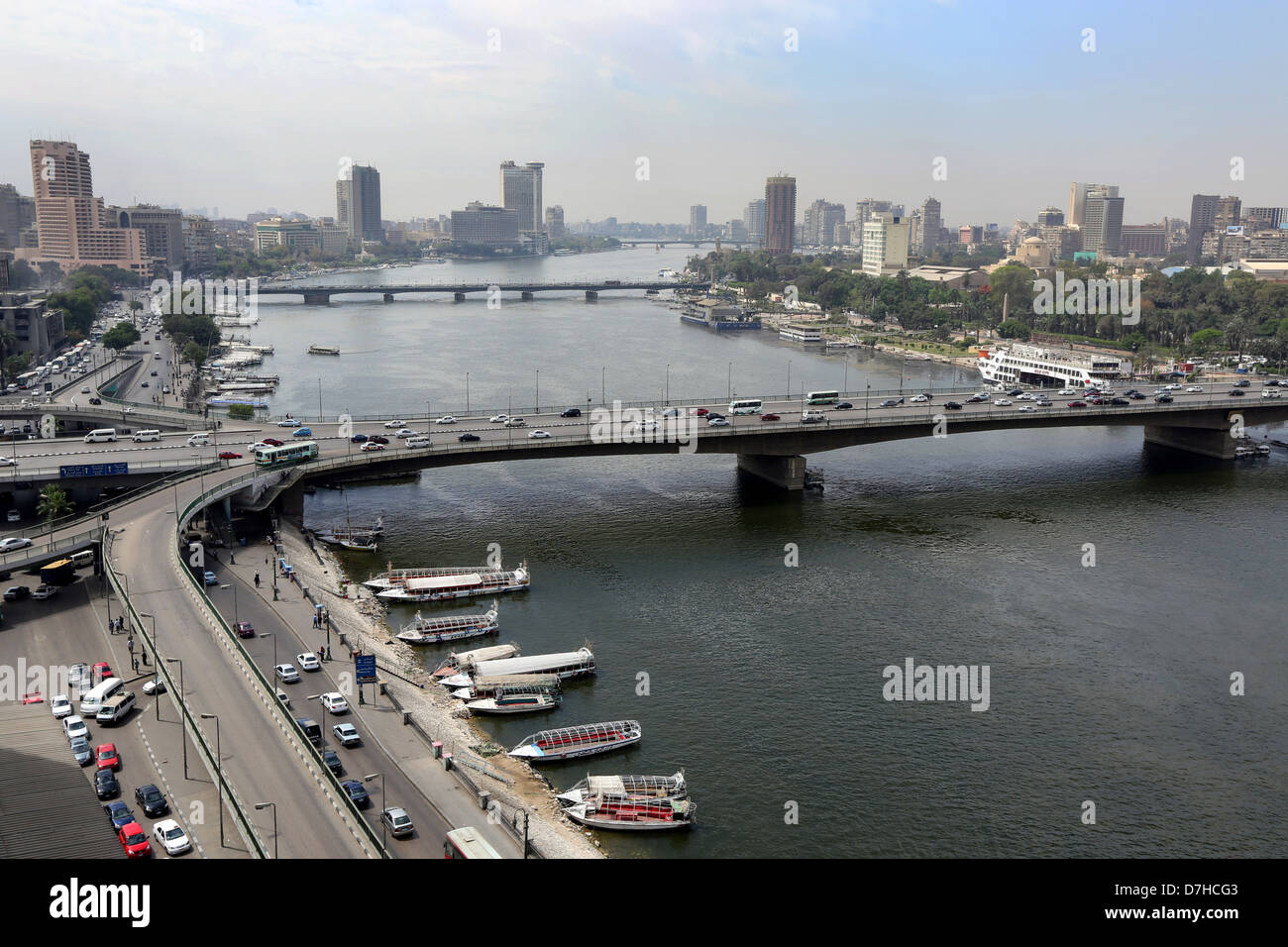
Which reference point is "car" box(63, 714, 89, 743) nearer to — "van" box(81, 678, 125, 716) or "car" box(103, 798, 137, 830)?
"van" box(81, 678, 125, 716)

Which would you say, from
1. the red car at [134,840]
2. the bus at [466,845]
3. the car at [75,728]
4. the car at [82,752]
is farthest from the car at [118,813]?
the bus at [466,845]

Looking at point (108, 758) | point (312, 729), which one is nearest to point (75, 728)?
point (108, 758)

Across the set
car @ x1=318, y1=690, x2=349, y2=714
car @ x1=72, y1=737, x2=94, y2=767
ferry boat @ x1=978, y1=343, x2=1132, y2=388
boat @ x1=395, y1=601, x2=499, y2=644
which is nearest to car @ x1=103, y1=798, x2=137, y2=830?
car @ x1=72, y1=737, x2=94, y2=767

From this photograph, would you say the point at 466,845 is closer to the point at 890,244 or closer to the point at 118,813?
the point at 118,813

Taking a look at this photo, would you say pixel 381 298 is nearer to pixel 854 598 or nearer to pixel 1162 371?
pixel 1162 371

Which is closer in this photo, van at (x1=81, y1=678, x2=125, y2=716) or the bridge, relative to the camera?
van at (x1=81, y1=678, x2=125, y2=716)
